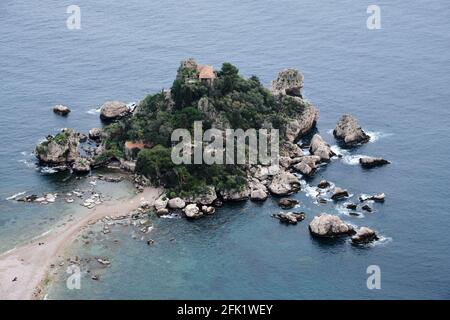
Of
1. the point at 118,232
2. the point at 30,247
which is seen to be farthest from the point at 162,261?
the point at 30,247

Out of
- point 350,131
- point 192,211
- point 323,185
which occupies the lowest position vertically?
point 192,211

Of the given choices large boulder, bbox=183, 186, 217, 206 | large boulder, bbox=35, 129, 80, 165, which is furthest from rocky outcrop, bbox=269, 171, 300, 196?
large boulder, bbox=35, 129, 80, 165

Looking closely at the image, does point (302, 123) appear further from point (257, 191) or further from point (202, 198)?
point (202, 198)

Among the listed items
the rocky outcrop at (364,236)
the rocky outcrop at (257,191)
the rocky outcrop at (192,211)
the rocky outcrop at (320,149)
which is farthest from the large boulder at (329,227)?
the rocky outcrop at (320,149)

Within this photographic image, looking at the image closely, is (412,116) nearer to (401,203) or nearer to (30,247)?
(401,203)

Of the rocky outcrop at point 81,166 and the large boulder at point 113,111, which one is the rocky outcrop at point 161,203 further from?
the large boulder at point 113,111
